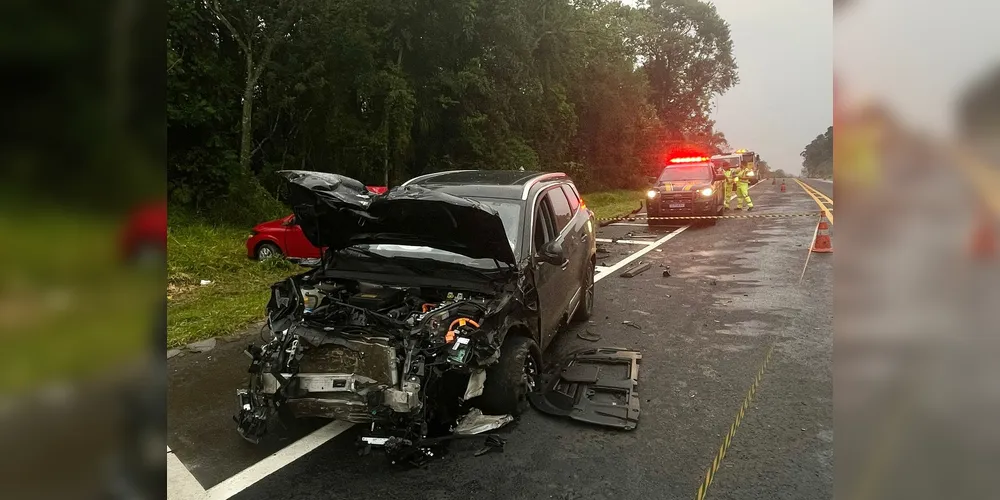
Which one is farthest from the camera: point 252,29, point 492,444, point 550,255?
point 252,29

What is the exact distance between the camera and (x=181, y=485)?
11.4 ft

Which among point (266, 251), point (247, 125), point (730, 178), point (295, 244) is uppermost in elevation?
point (247, 125)

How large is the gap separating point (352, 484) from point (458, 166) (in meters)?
18.3

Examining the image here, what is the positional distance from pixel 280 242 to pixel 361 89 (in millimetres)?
7619

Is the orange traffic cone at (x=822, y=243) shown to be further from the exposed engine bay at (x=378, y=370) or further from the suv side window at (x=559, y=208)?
the exposed engine bay at (x=378, y=370)

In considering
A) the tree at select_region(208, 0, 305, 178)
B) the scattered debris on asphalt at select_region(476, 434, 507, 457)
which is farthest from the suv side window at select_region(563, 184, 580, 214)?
the tree at select_region(208, 0, 305, 178)

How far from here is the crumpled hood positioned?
4.29 metres

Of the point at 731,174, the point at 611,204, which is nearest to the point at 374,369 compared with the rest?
the point at 611,204

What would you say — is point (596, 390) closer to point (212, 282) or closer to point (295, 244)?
point (212, 282)

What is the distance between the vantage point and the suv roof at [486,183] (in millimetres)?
5516

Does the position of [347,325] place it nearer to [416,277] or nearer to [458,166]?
[416,277]
